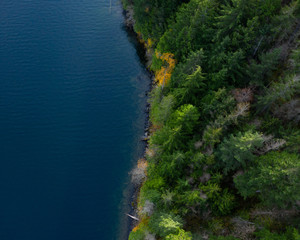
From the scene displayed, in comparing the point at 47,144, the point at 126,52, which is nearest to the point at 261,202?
the point at 47,144

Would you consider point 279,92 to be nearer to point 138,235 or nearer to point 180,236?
point 180,236

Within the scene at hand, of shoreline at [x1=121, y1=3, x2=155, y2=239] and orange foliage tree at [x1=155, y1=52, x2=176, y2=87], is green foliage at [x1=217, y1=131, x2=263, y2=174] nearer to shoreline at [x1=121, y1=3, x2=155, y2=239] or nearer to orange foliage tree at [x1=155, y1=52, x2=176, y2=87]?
orange foliage tree at [x1=155, y1=52, x2=176, y2=87]

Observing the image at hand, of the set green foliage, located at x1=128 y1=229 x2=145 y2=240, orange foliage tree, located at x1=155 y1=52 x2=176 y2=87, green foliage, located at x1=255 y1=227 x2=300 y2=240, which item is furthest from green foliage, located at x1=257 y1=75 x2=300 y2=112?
green foliage, located at x1=128 y1=229 x2=145 y2=240

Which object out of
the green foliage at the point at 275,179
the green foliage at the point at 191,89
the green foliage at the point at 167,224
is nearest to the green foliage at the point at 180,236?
the green foliage at the point at 167,224

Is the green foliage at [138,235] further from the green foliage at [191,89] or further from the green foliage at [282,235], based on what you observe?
the green foliage at [191,89]

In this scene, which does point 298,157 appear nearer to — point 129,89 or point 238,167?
point 238,167

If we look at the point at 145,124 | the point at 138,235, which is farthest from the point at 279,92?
the point at 138,235

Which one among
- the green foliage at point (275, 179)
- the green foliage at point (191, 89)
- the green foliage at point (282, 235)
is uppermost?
the green foliage at point (191, 89)
